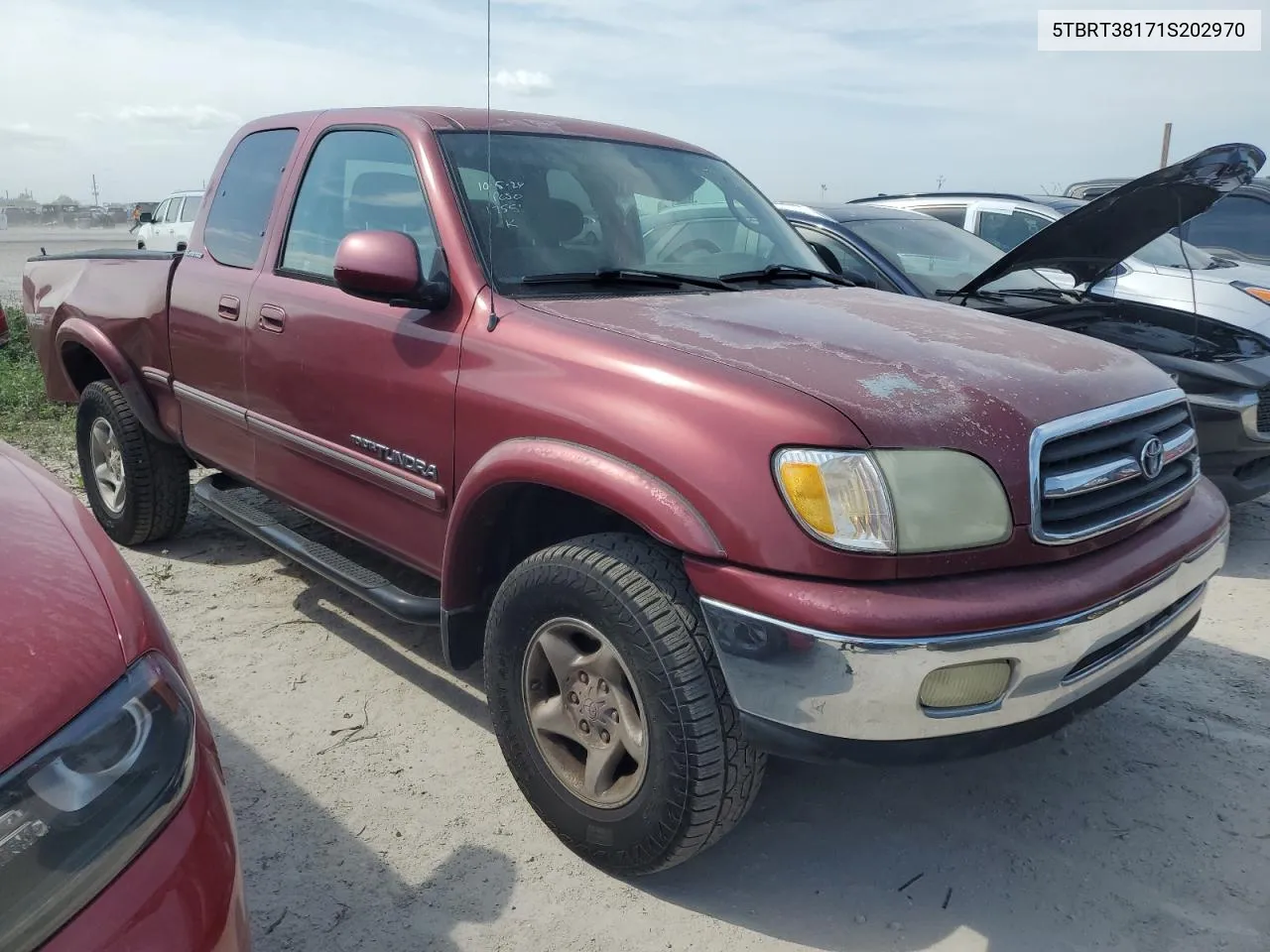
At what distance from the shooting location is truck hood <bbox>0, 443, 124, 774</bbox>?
1176 millimetres

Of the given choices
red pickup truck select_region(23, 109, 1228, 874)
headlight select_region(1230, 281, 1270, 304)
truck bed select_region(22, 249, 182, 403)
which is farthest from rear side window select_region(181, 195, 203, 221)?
headlight select_region(1230, 281, 1270, 304)

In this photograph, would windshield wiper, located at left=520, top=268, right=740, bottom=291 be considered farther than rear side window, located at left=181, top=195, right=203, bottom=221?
No

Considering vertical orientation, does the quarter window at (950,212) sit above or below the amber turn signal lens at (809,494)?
above

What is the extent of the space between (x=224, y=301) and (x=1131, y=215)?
3743mm

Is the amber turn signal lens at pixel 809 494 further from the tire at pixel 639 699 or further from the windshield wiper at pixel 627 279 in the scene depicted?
the windshield wiper at pixel 627 279

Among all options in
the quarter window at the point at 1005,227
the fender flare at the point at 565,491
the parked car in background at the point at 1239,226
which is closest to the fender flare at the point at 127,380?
the fender flare at the point at 565,491

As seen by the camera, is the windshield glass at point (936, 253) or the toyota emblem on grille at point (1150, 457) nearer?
the toyota emblem on grille at point (1150, 457)

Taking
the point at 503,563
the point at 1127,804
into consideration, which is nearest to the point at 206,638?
the point at 503,563

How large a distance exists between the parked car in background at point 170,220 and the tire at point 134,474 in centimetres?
1480

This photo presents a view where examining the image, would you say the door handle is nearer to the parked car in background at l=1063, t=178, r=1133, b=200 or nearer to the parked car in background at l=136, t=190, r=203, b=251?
the parked car in background at l=1063, t=178, r=1133, b=200

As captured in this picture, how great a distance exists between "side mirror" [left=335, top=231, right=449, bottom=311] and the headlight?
536cm

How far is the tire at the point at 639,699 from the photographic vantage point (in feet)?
6.84

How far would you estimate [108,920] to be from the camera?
3.71ft

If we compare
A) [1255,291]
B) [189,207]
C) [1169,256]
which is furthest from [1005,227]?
[189,207]
